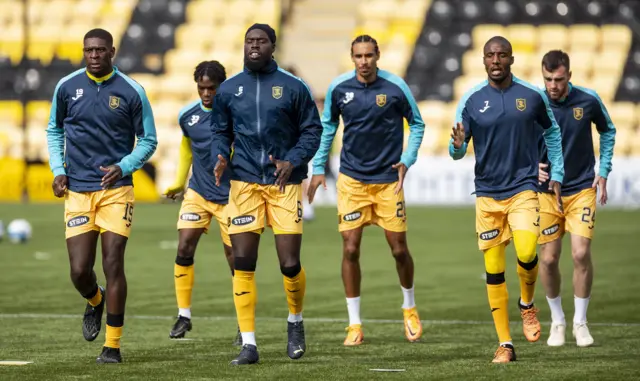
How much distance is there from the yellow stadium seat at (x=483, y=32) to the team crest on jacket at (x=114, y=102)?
24.5 meters

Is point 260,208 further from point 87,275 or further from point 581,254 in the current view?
point 581,254

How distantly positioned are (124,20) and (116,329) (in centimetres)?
2698

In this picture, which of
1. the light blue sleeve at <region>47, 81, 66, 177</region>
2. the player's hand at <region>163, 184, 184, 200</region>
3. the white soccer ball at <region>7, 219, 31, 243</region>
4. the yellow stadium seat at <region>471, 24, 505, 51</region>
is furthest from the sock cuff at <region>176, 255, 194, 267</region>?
the yellow stadium seat at <region>471, 24, 505, 51</region>

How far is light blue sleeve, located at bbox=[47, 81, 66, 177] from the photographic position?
9125 millimetres

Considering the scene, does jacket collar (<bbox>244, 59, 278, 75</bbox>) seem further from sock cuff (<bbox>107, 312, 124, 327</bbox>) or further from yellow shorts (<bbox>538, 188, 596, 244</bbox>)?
yellow shorts (<bbox>538, 188, 596, 244</bbox>)

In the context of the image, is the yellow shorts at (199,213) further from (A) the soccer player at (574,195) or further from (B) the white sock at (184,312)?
(A) the soccer player at (574,195)

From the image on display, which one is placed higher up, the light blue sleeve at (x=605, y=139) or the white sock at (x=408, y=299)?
the light blue sleeve at (x=605, y=139)

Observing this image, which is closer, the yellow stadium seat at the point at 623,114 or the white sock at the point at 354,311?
the white sock at the point at 354,311

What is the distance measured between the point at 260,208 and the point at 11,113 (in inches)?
1007

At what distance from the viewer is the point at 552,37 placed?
33000 millimetres

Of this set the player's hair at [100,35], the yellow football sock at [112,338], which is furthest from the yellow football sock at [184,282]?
the player's hair at [100,35]

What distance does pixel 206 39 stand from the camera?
34.5 meters

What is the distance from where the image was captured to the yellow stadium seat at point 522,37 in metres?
32.9

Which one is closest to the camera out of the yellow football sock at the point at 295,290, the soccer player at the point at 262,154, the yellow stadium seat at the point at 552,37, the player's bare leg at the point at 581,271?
the soccer player at the point at 262,154
